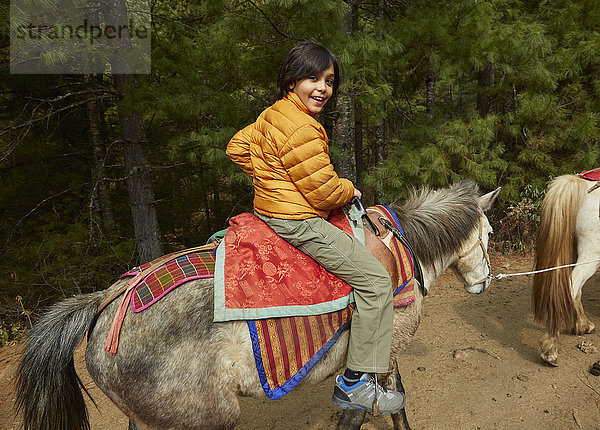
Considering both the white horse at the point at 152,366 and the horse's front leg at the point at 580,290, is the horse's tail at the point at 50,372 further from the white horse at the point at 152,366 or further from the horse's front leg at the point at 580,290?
the horse's front leg at the point at 580,290

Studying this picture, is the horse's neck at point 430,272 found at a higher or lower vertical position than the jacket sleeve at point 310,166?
lower

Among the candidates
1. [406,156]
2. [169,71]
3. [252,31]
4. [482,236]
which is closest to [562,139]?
[406,156]

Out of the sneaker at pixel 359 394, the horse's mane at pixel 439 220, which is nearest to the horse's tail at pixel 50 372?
the sneaker at pixel 359 394

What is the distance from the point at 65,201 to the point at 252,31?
15.1 feet

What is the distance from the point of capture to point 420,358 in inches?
158

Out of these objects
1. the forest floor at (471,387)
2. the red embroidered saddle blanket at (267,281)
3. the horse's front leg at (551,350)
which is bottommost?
the forest floor at (471,387)

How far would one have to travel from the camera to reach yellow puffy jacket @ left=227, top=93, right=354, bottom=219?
6.15 ft

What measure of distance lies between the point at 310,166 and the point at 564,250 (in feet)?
10.6

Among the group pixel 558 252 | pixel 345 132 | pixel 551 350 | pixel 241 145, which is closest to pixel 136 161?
pixel 345 132

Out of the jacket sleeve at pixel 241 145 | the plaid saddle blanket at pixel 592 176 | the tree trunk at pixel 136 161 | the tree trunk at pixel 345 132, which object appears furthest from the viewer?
the tree trunk at pixel 345 132

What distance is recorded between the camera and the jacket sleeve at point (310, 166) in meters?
1.86

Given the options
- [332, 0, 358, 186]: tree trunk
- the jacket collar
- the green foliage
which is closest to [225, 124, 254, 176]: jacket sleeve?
the jacket collar

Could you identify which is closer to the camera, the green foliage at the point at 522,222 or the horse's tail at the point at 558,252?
the horse's tail at the point at 558,252

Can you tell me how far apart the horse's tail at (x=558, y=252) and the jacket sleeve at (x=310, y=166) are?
9.69 ft
